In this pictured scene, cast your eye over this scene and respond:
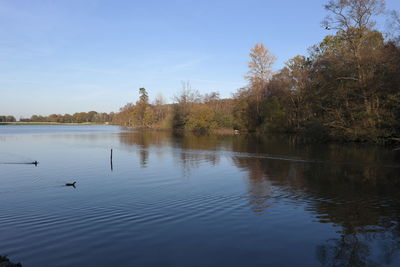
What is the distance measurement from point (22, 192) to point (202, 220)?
8.32 metres

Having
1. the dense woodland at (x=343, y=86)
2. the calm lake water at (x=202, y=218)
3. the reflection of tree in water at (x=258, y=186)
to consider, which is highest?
the dense woodland at (x=343, y=86)

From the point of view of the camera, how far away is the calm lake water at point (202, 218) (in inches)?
279

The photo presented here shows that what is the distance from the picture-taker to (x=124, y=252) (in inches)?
285

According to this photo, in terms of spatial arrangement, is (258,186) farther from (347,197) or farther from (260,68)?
(260,68)

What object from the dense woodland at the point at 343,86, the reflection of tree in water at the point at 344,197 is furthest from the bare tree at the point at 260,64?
the reflection of tree in water at the point at 344,197

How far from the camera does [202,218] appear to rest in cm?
976

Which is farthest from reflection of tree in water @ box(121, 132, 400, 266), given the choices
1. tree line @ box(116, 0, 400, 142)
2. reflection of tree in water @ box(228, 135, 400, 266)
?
tree line @ box(116, 0, 400, 142)

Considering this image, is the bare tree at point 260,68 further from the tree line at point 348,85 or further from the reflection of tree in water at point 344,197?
the reflection of tree in water at point 344,197

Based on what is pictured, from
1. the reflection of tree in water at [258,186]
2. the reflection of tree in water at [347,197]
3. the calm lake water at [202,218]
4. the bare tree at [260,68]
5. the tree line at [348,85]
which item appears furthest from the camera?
the bare tree at [260,68]

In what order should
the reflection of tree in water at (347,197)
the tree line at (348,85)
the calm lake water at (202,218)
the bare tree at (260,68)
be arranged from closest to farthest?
the calm lake water at (202,218), the reflection of tree in water at (347,197), the tree line at (348,85), the bare tree at (260,68)

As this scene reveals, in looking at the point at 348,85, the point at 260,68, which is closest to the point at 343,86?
the point at 348,85

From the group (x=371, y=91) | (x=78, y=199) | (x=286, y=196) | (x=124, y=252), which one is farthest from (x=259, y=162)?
(x=371, y=91)

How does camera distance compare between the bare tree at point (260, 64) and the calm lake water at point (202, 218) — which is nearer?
the calm lake water at point (202, 218)

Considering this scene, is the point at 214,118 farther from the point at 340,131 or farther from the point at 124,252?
the point at 124,252
